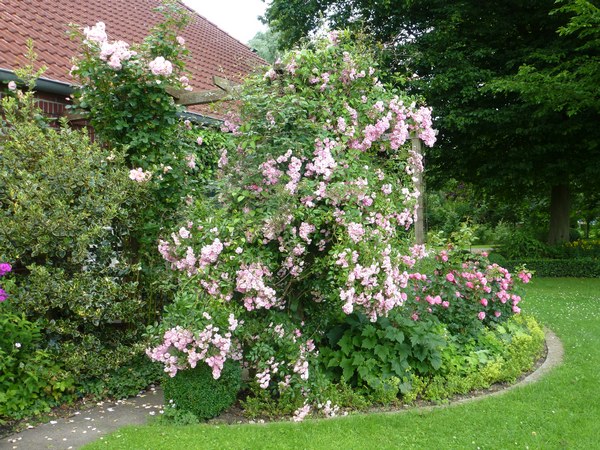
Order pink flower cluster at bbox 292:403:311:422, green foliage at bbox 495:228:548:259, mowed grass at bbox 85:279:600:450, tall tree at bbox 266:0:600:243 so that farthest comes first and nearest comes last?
1. green foliage at bbox 495:228:548:259
2. tall tree at bbox 266:0:600:243
3. pink flower cluster at bbox 292:403:311:422
4. mowed grass at bbox 85:279:600:450

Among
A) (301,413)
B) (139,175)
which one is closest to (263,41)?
(139,175)

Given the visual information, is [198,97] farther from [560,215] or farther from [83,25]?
[560,215]

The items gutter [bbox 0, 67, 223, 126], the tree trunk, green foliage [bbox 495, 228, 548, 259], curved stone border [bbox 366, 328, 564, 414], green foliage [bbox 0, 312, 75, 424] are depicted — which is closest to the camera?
green foliage [bbox 0, 312, 75, 424]

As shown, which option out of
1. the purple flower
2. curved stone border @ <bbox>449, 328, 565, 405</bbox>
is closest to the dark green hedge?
curved stone border @ <bbox>449, 328, 565, 405</bbox>

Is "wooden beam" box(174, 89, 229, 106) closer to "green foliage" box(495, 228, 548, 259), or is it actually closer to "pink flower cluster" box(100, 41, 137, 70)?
"pink flower cluster" box(100, 41, 137, 70)

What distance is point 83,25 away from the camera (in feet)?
26.7

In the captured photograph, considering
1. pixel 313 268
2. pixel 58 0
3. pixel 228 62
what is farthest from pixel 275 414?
pixel 228 62

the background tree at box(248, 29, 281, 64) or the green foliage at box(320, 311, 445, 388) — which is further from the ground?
the background tree at box(248, 29, 281, 64)

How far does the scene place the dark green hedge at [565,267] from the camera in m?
13.0

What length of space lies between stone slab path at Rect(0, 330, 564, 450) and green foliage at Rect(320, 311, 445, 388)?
0.42m

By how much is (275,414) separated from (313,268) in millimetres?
1186

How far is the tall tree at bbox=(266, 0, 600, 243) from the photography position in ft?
40.5

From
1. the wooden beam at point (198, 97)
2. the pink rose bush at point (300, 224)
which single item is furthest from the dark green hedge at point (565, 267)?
the wooden beam at point (198, 97)

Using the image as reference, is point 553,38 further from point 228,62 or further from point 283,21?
point 228,62
